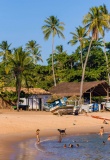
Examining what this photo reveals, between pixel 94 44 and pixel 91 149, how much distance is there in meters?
49.5

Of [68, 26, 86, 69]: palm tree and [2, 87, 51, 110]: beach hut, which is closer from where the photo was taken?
[2, 87, 51, 110]: beach hut

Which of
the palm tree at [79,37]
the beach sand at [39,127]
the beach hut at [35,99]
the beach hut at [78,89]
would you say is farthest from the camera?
the palm tree at [79,37]

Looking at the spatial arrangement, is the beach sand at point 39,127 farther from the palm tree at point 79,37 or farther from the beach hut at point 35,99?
the palm tree at point 79,37

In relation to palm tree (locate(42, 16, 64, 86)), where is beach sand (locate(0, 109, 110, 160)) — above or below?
below

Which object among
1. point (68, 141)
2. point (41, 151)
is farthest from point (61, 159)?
point (68, 141)

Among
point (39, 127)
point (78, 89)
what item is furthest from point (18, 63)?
point (39, 127)

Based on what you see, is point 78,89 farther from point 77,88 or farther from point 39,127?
point 39,127

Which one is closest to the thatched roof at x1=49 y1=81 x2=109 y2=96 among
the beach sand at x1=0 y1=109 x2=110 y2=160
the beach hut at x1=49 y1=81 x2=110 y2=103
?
the beach hut at x1=49 y1=81 x2=110 y2=103

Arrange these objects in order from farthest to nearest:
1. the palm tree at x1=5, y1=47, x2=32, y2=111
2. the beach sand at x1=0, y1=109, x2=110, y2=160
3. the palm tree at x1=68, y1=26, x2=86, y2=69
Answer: the palm tree at x1=68, y1=26, x2=86, y2=69 < the palm tree at x1=5, y1=47, x2=32, y2=111 < the beach sand at x1=0, y1=109, x2=110, y2=160

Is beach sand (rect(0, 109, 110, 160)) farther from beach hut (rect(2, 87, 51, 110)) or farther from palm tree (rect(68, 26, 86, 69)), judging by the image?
palm tree (rect(68, 26, 86, 69))

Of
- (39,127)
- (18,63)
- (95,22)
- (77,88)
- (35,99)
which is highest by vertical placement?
(95,22)

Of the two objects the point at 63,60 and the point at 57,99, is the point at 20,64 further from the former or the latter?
the point at 63,60

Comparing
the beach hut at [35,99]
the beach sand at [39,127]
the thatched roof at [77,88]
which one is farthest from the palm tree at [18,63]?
the beach sand at [39,127]

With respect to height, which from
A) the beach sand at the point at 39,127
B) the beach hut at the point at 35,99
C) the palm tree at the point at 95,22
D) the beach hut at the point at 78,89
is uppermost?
the palm tree at the point at 95,22
